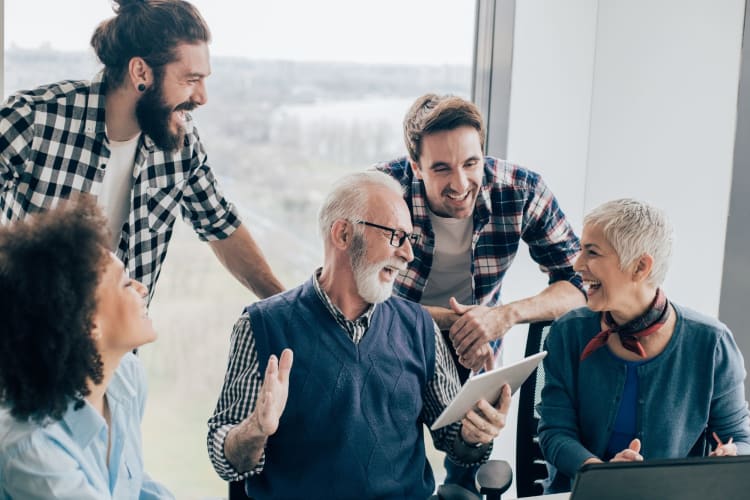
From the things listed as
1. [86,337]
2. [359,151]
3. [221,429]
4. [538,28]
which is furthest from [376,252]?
[538,28]

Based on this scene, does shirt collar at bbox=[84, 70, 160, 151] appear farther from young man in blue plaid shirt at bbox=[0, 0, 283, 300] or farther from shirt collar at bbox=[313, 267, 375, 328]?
shirt collar at bbox=[313, 267, 375, 328]

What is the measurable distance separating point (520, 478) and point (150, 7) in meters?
1.67

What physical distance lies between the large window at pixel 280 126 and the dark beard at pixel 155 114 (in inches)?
26.8

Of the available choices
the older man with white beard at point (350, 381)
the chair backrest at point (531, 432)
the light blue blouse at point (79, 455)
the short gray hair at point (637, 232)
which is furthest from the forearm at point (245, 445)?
the short gray hair at point (637, 232)

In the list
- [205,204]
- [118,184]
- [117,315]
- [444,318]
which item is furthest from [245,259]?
[117,315]

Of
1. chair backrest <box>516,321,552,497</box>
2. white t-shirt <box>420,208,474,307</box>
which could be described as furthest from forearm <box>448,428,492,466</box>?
white t-shirt <box>420,208,474,307</box>

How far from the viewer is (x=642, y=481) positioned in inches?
55.5

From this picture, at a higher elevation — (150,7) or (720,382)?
(150,7)

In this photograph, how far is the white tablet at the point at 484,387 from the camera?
1963 millimetres

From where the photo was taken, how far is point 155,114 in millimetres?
2465

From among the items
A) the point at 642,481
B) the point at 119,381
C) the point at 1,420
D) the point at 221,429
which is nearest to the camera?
the point at 642,481

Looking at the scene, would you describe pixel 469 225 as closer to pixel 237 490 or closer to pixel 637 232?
pixel 637 232

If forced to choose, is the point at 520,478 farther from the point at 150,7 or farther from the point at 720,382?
the point at 150,7

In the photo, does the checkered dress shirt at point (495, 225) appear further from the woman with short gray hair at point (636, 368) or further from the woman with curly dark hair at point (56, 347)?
the woman with curly dark hair at point (56, 347)
